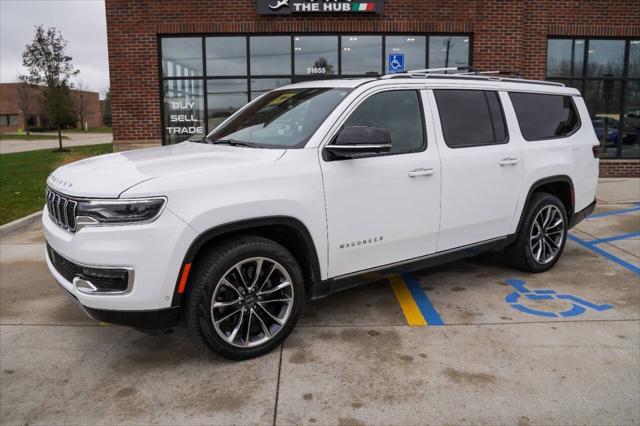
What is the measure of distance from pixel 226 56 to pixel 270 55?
0.96 metres

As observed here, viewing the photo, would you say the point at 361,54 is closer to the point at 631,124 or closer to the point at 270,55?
the point at 270,55

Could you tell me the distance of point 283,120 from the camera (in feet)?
14.0

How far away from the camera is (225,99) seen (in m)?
12.2

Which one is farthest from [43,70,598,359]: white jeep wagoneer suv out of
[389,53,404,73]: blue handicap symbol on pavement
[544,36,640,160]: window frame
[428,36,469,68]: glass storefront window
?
[544,36,640,160]: window frame

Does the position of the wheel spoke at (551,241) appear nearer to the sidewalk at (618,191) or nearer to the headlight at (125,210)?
the headlight at (125,210)

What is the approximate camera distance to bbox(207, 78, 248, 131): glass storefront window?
12.1m

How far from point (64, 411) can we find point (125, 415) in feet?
1.24

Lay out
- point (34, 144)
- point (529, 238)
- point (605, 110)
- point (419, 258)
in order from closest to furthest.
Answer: point (419, 258), point (529, 238), point (605, 110), point (34, 144)

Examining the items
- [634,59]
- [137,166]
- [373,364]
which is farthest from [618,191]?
[137,166]

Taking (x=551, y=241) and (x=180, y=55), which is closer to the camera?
(x=551, y=241)

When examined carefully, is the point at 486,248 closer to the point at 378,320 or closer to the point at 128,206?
the point at 378,320

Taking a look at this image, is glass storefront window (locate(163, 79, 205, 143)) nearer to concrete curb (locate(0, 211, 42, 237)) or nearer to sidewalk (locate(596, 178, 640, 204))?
concrete curb (locate(0, 211, 42, 237))

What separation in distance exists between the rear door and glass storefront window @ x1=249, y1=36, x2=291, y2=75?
25.1 ft

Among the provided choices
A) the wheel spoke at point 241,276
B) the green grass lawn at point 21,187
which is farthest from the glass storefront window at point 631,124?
the green grass lawn at point 21,187
